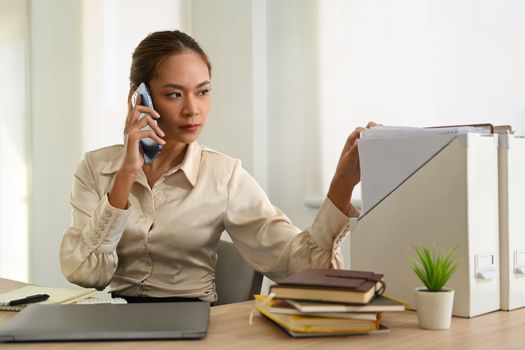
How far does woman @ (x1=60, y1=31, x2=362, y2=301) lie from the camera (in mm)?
1794

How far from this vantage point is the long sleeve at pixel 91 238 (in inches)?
66.8

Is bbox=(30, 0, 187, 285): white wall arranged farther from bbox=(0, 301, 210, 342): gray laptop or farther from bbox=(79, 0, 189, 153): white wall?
bbox=(0, 301, 210, 342): gray laptop

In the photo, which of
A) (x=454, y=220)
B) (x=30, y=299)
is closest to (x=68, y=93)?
(x=30, y=299)

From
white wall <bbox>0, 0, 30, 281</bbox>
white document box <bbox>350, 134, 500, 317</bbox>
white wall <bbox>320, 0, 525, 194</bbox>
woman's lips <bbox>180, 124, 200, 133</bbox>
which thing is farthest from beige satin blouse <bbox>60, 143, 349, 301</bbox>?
white wall <bbox>0, 0, 30, 281</bbox>

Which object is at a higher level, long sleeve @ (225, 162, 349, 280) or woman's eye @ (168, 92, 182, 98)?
woman's eye @ (168, 92, 182, 98)

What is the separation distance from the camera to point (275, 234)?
1824 millimetres

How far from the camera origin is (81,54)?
3.32 metres

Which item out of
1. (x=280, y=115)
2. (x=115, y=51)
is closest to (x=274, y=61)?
(x=280, y=115)

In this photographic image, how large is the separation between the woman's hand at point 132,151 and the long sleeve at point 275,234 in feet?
0.98

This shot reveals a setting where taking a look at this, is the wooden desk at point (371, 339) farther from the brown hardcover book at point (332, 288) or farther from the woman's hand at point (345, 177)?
the woman's hand at point (345, 177)

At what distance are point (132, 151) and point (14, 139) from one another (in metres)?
1.93

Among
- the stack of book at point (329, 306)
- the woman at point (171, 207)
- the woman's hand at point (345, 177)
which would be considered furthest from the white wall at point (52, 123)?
the stack of book at point (329, 306)

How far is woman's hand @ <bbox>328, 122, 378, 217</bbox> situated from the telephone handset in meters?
0.52

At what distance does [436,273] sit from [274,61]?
2356 mm
